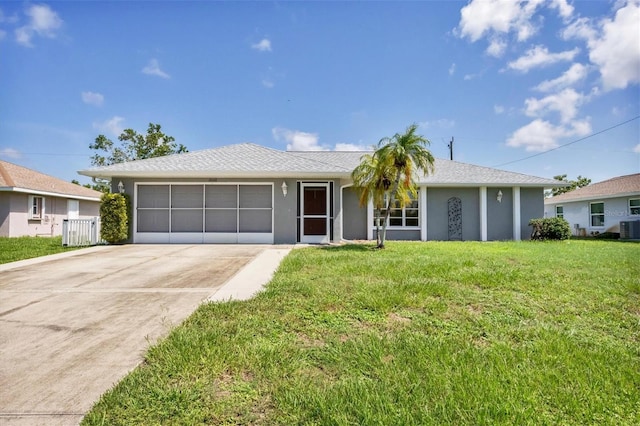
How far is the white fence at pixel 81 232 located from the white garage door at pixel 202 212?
1503 mm

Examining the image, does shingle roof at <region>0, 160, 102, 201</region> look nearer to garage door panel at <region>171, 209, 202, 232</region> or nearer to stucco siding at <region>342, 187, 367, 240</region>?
garage door panel at <region>171, 209, 202, 232</region>

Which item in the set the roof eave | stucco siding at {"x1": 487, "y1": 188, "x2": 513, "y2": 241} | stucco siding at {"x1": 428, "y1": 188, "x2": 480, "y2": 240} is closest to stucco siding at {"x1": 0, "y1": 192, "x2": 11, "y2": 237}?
stucco siding at {"x1": 428, "y1": 188, "x2": 480, "y2": 240}

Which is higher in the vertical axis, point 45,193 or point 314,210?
point 45,193

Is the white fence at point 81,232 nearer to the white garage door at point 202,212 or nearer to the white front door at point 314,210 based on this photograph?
the white garage door at point 202,212

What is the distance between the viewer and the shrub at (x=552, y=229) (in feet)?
46.1

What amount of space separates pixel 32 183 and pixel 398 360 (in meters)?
25.0

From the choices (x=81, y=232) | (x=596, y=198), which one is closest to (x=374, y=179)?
(x=81, y=232)

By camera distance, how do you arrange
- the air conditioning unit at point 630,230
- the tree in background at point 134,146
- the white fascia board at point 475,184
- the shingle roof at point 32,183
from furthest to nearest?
the tree in background at point 134,146
the shingle roof at point 32,183
the air conditioning unit at point 630,230
the white fascia board at point 475,184

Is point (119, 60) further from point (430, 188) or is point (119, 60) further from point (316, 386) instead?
point (316, 386)

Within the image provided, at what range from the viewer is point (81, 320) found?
13.6 feet

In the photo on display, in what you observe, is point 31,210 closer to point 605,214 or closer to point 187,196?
point 187,196

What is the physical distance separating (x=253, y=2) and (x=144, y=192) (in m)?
9.07

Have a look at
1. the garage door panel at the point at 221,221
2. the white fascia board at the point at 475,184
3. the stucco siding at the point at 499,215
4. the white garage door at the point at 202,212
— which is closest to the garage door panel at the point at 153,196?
the white garage door at the point at 202,212

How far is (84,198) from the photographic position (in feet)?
75.2
